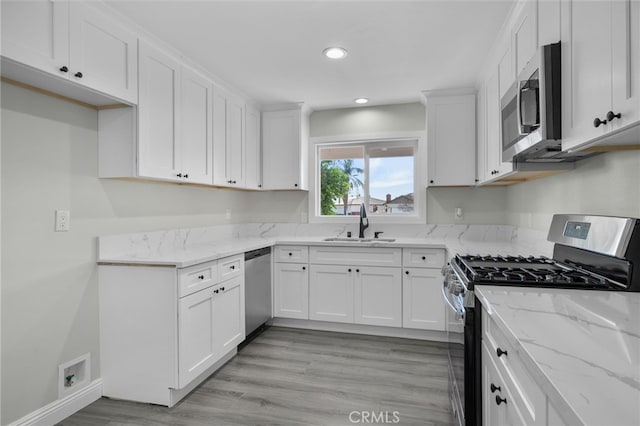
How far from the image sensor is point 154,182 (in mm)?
2740

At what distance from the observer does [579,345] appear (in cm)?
79

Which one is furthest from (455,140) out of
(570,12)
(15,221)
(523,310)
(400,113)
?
(15,221)

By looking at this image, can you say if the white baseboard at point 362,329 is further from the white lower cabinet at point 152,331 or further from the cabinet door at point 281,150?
the cabinet door at point 281,150

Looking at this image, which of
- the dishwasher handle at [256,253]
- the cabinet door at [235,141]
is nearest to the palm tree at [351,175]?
the dishwasher handle at [256,253]

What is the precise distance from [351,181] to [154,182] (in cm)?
219

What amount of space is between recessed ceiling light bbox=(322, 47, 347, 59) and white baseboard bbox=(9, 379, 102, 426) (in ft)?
9.05

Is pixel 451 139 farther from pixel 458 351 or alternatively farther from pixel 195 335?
pixel 195 335

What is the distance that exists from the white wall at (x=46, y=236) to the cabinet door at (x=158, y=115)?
0.31m

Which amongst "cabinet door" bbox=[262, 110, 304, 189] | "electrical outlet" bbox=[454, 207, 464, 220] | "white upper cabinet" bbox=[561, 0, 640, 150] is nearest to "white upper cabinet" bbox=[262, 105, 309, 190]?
"cabinet door" bbox=[262, 110, 304, 189]

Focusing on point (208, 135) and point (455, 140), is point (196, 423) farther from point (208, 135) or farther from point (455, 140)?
point (455, 140)

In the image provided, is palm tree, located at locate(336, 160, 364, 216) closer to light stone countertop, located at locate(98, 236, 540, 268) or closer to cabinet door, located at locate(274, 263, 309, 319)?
light stone countertop, located at locate(98, 236, 540, 268)

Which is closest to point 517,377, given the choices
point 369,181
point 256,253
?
point 256,253

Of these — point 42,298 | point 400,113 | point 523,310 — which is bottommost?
point 42,298

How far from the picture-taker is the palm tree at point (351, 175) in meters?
4.10
